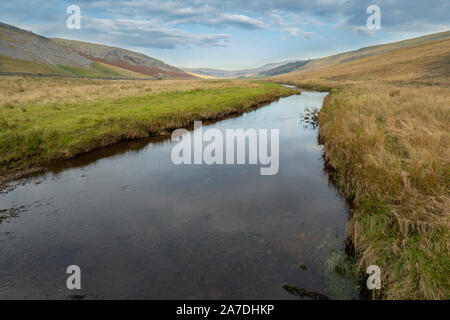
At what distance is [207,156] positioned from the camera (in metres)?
13.7

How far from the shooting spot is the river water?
16.9 ft

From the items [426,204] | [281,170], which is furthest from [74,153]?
[426,204]

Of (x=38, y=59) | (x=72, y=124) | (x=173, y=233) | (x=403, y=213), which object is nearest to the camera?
(x=403, y=213)

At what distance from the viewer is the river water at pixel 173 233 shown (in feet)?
16.9

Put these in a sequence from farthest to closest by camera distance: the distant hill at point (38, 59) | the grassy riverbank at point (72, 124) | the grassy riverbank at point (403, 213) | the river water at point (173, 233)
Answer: the distant hill at point (38, 59)
the grassy riverbank at point (72, 124)
the river water at point (173, 233)
the grassy riverbank at point (403, 213)

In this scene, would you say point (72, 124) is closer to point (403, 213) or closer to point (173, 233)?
point (173, 233)

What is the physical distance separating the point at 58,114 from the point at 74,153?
738 centimetres


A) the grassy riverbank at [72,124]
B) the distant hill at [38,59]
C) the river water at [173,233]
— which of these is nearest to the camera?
the river water at [173,233]

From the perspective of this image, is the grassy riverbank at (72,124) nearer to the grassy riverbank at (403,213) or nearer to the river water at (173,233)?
the river water at (173,233)

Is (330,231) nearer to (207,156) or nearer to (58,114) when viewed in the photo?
(207,156)

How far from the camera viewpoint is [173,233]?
6.90m

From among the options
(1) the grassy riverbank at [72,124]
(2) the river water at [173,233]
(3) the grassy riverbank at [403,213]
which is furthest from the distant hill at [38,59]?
(3) the grassy riverbank at [403,213]

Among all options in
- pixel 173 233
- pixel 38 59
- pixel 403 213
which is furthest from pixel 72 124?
pixel 38 59

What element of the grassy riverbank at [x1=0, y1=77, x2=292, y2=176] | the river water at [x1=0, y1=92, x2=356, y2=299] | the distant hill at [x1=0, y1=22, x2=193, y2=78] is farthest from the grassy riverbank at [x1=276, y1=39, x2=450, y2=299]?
the distant hill at [x1=0, y1=22, x2=193, y2=78]
